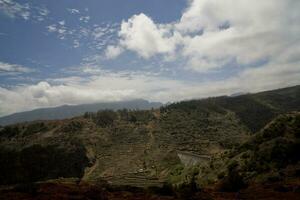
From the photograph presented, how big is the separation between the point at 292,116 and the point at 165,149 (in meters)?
53.6

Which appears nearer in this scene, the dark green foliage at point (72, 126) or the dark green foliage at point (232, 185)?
the dark green foliage at point (232, 185)

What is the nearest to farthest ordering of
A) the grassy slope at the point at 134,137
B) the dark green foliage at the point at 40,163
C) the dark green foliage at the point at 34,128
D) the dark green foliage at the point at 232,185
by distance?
the dark green foliage at the point at 232,185 → the dark green foliage at the point at 40,163 → the grassy slope at the point at 134,137 → the dark green foliage at the point at 34,128

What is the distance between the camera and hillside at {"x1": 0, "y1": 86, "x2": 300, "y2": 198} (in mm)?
49312

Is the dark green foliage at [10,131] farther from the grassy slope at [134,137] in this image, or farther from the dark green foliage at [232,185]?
the dark green foliage at [232,185]

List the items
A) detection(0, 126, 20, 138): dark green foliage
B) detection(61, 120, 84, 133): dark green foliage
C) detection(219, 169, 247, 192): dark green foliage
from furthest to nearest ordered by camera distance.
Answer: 1. detection(0, 126, 20, 138): dark green foliage
2. detection(61, 120, 84, 133): dark green foliage
3. detection(219, 169, 247, 192): dark green foliage

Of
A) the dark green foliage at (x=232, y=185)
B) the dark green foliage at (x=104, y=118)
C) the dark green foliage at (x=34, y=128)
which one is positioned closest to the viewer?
the dark green foliage at (x=232, y=185)

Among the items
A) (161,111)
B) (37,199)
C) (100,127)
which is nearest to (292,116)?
(37,199)

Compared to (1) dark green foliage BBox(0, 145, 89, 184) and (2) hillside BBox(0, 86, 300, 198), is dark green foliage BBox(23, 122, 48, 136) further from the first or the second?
(1) dark green foliage BBox(0, 145, 89, 184)

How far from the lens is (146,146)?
110 m

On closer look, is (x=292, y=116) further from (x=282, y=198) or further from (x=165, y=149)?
(x=165, y=149)

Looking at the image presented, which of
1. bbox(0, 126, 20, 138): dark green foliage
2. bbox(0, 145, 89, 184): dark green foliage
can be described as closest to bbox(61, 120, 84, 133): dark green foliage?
bbox(0, 126, 20, 138): dark green foliage

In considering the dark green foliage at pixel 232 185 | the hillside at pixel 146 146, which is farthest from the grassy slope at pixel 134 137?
the dark green foliage at pixel 232 185

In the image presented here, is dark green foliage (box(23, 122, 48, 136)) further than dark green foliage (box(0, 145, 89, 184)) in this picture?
Yes

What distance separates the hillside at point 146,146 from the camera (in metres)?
49.3
